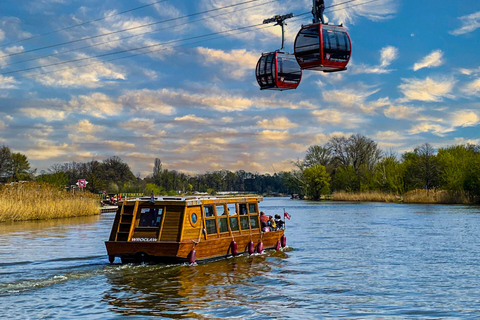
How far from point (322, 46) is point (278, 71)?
11.4ft

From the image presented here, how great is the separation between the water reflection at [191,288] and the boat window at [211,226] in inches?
55.6

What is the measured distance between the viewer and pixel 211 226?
25375 mm

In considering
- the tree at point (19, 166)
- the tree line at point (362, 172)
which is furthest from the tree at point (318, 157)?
the tree at point (19, 166)

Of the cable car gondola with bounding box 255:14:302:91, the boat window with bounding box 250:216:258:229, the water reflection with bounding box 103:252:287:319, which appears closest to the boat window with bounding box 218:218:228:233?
the water reflection with bounding box 103:252:287:319

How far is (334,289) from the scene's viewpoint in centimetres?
1945

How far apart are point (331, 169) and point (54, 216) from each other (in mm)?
83538

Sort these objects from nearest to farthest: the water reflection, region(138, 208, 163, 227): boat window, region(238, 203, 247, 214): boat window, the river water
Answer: the river water, the water reflection, region(138, 208, 163, 227): boat window, region(238, 203, 247, 214): boat window

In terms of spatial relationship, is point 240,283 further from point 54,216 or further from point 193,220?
point 54,216

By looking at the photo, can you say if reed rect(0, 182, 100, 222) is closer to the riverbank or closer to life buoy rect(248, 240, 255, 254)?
life buoy rect(248, 240, 255, 254)

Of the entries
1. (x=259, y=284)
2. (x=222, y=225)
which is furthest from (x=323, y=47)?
(x=222, y=225)

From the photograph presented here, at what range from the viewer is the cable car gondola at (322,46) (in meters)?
21.8

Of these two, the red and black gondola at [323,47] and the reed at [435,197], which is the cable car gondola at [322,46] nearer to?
the red and black gondola at [323,47]

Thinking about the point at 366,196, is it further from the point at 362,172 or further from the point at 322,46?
the point at 322,46

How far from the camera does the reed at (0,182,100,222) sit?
51.5m
